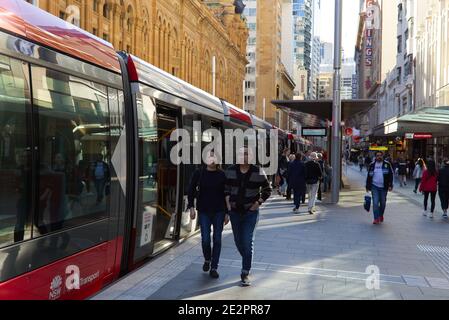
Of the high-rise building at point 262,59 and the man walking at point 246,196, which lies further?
the high-rise building at point 262,59

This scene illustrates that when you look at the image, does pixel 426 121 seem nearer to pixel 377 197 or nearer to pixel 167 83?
pixel 377 197

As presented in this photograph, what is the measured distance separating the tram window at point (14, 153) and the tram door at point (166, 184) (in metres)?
3.81

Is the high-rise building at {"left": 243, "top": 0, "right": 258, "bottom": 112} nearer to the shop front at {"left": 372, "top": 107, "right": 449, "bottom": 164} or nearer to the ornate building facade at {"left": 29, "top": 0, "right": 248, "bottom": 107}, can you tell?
the ornate building facade at {"left": 29, "top": 0, "right": 248, "bottom": 107}

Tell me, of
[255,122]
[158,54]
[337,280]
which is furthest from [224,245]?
[158,54]

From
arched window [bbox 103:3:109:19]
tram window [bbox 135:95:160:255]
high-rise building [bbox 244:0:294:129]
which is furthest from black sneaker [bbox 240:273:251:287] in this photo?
high-rise building [bbox 244:0:294:129]

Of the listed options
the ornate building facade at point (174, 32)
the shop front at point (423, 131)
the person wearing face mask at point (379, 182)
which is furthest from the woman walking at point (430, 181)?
the ornate building facade at point (174, 32)

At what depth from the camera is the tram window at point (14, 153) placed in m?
4.09

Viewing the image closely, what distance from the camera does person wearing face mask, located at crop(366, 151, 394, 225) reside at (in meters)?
12.5

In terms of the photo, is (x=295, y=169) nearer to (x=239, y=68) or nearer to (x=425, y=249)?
(x=425, y=249)

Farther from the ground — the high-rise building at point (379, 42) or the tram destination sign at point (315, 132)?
the high-rise building at point (379, 42)

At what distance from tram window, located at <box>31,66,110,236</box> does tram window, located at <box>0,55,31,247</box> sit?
19cm

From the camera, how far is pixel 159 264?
7.40m

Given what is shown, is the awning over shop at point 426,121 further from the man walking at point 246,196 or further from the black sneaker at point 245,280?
the black sneaker at point 245,280

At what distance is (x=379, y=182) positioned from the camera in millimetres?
12625
